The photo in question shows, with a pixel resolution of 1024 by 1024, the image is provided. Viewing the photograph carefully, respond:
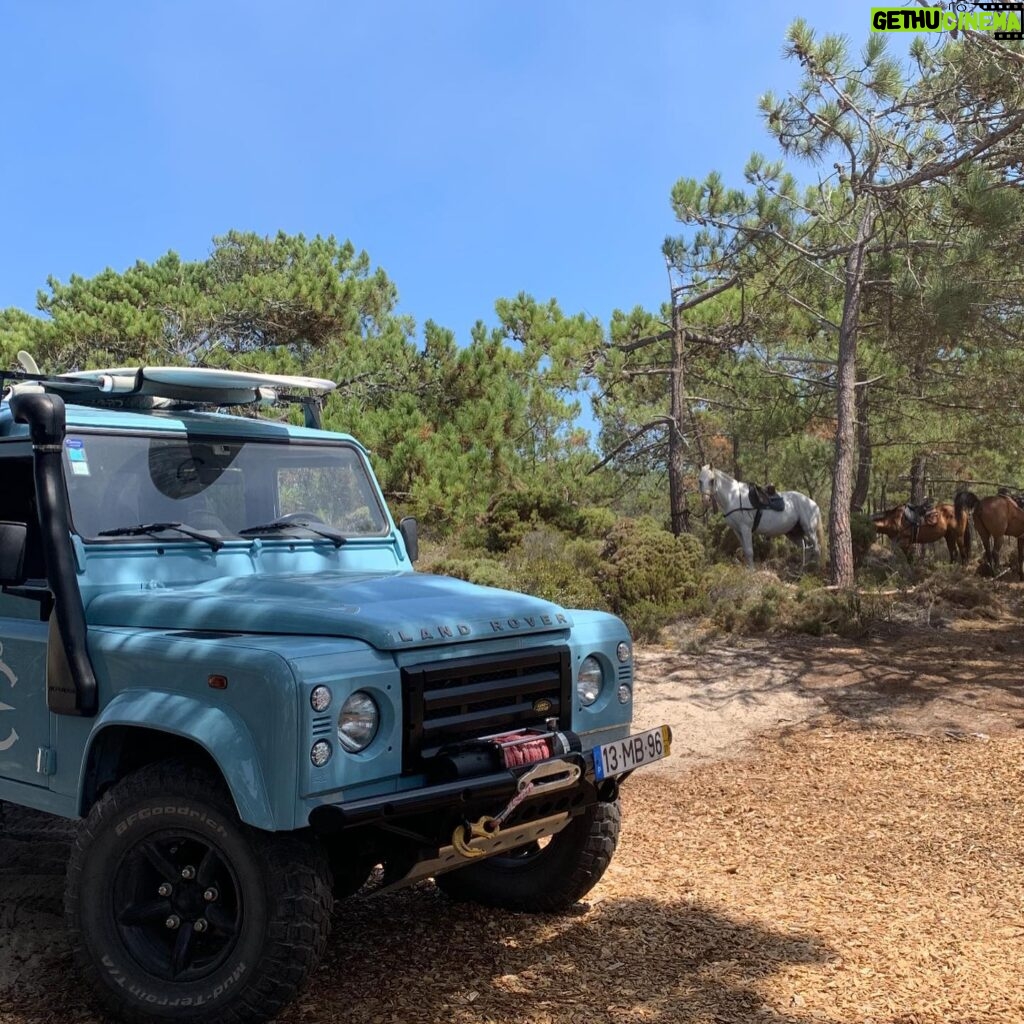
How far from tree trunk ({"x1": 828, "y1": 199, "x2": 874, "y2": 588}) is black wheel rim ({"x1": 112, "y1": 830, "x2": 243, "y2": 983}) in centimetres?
1196

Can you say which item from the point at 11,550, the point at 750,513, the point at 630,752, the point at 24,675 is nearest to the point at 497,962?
the point at 630,752

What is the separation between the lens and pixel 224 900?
3.61 m

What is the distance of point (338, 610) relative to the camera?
372 centimetres

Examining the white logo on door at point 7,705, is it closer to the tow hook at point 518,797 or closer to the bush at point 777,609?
the tow hook at point 518,797

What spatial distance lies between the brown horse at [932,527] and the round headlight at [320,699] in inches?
650

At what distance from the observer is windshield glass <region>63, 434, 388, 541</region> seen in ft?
14.0

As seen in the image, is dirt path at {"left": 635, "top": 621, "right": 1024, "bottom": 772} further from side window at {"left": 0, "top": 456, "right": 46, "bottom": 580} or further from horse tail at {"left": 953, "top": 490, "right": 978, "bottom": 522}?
horse tail at {"left": 953, "top": 490, "right": 978, "bottom": 522}

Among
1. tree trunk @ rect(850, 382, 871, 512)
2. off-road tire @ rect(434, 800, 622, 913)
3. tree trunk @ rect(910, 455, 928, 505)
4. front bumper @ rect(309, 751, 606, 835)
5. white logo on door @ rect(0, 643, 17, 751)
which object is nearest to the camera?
front bumper @ rect(309, 751, 606, 835)

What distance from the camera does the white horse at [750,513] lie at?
18.4 m

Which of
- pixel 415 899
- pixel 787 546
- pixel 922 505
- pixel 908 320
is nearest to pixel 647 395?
pixel 787 546

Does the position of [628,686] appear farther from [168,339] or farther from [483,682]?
[168,339]

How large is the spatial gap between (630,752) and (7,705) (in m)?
2.50

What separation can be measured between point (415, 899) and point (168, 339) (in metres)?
15.5

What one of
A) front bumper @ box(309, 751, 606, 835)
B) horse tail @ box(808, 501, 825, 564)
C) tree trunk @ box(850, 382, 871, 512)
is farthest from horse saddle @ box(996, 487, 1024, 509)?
front bumper @ box(309, 751, 606, 835)
